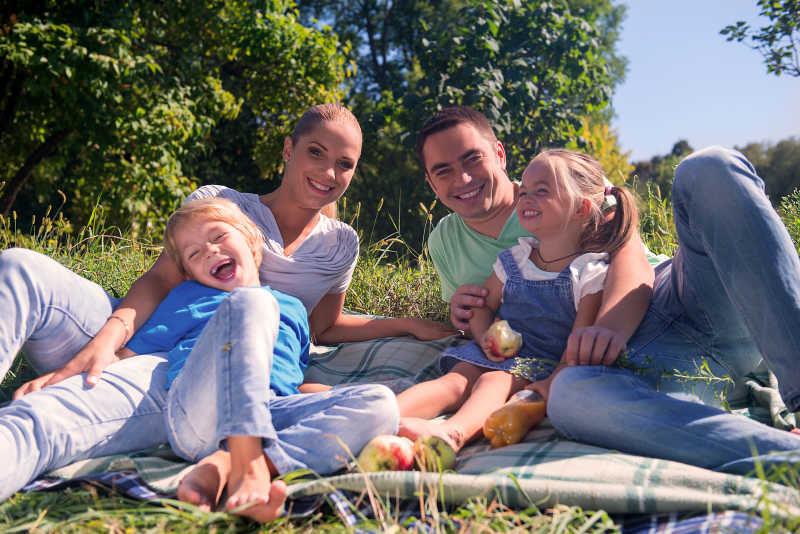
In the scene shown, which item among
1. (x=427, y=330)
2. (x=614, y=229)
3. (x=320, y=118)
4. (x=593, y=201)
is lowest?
(x=427, y=330)

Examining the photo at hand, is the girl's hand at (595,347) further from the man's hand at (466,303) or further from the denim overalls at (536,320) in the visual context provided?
the man's hand at (466,303)

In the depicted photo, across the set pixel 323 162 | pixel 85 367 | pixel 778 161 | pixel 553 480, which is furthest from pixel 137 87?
pixel 778 161

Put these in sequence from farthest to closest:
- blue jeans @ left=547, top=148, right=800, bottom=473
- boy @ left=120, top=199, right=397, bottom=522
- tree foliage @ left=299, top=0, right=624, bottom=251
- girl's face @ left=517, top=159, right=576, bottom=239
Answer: tree foliage @ left=299, top=0, right=624, bottom=251 < girl's face @ left=517, top=159, right=576, bottom=239 < blue jeans @ left=547, top=148, right=800, bottom=473 < boy @ left=120, top=199, right=397, bottom=522

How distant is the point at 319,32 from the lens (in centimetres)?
927

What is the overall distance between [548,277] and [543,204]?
30cm

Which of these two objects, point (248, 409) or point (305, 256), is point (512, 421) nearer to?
point (248, 409)

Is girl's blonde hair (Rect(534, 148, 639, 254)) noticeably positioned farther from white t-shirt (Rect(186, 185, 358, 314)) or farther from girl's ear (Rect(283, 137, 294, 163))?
girl's ear (Rect(283, 137, 294, 163))

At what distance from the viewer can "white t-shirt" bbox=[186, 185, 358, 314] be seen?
2.79 m

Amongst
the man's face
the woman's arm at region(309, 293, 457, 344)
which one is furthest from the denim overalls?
the woman's arm at region(309, 293, 457, 344)

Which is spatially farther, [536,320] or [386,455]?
[536,320]

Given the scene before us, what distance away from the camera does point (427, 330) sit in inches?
120

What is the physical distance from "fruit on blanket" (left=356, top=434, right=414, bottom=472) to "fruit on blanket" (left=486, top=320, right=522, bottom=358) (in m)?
0.78

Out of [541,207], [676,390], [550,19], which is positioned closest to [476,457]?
[676,390]

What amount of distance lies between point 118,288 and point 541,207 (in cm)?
275
